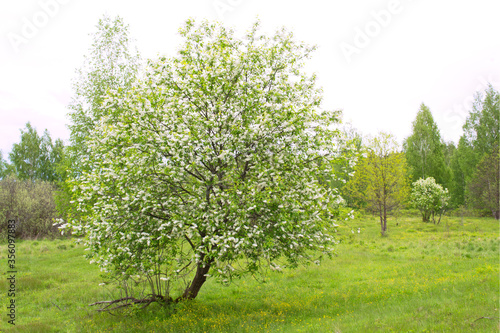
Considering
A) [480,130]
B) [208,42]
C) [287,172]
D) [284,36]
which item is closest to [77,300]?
[287,172]

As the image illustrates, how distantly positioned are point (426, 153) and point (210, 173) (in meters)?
65.0

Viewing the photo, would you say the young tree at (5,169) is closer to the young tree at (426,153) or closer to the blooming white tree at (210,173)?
the blooming white tree at (210,173)

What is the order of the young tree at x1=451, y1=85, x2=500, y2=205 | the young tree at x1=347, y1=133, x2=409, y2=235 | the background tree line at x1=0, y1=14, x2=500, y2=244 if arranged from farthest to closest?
the young tree at x1=451, y1=85, x2=500, y2=205, the young tree at x1=347, y1=133, x2=409, y2=235, the background tree line at x1=0, y1=14, x2=500, y2=244

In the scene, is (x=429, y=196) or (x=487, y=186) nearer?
(x=429, y=196)

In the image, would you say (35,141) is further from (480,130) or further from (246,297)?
(480,130)

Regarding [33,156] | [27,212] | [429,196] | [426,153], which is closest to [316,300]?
[429,196]

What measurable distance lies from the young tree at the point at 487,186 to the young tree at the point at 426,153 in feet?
23.1

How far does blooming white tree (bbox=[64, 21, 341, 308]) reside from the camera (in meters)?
10.8

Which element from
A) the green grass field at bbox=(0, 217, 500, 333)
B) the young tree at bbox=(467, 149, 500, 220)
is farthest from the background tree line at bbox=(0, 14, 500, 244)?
the green grass field at bbox=(0, 217, 500, 333)

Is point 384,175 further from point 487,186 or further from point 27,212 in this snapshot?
point 27,212

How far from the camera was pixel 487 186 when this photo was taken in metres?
54.5

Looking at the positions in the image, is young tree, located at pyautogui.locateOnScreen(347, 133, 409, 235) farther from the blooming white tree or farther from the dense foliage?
the dense foliage

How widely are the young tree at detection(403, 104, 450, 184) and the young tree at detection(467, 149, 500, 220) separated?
7035 millimetres

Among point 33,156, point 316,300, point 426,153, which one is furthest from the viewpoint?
point 33,156
